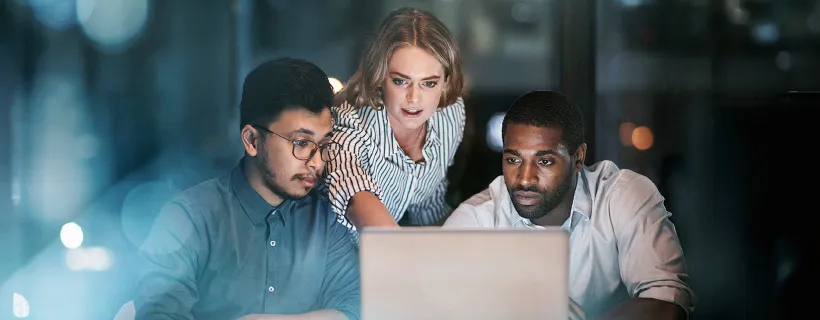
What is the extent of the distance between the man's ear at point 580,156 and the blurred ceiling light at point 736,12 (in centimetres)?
83

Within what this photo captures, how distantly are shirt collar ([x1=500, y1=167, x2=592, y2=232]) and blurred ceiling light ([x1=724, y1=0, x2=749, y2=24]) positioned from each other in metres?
0.90

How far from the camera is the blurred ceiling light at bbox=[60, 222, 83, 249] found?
3301mm

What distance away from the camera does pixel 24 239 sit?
131 inches

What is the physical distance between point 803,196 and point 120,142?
9.35 feet

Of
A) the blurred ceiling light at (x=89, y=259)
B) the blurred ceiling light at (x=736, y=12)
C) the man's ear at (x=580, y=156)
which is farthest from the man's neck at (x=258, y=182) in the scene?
the blurred ceiling light at (x=736, y=12)

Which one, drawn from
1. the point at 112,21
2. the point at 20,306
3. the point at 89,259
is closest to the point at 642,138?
the point at 112,21

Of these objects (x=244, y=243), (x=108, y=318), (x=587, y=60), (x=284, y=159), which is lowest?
(x=108, y=318)

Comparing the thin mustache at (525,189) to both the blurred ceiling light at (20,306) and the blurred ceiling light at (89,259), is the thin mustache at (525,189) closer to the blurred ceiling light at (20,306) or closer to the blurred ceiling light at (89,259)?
the blurred ceiling light at (89,259)

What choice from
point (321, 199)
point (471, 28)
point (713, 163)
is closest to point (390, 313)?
point (321, 199)

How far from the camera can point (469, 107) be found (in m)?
3.30

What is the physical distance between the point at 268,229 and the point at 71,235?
837 mm

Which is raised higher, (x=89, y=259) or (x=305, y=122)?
(x=305, y=122)

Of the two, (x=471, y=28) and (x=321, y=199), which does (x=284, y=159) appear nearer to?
(x=321, y=199)

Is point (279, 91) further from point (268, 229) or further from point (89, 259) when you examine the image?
Result: point (89, 259)
